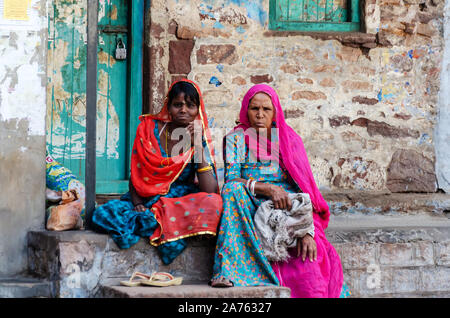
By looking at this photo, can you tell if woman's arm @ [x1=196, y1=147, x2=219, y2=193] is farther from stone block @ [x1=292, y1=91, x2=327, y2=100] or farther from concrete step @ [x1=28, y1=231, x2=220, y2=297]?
stone block @ [x1=292, y1=91, x2=327, y2=100]

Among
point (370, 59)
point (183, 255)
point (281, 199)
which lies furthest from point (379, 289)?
point (370, 59)

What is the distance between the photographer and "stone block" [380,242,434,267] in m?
4.45

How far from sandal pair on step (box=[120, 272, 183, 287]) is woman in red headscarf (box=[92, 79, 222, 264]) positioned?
0.19 meters

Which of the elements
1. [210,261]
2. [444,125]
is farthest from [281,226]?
[444,125]

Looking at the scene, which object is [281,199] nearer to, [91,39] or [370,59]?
[91,39]

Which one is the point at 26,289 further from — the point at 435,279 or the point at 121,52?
the point at 435,279

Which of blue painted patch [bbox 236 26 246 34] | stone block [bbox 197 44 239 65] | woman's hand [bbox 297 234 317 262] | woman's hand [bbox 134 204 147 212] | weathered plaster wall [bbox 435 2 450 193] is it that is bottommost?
woman's hand [bbox 297 234 317 262]

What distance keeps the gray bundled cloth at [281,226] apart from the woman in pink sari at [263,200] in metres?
0.05

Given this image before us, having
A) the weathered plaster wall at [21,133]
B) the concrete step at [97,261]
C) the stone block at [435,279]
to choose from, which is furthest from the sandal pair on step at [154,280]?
the stone block at [435,279]

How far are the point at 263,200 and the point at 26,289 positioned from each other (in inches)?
58.9

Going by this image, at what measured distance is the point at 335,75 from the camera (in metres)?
5.91

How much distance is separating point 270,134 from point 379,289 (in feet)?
4.16

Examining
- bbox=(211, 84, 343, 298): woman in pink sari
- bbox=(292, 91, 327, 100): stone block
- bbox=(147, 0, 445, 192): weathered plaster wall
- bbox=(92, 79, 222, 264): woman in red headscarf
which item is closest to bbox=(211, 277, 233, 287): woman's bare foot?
bbox=(211, 84, 343, 298): woman in pink sari

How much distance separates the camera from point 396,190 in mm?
6008
